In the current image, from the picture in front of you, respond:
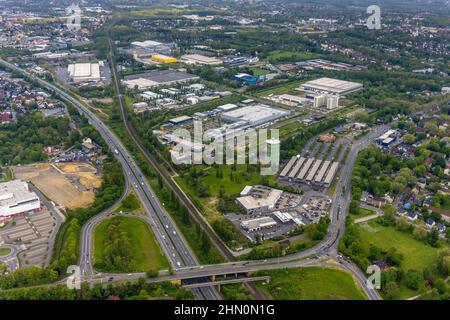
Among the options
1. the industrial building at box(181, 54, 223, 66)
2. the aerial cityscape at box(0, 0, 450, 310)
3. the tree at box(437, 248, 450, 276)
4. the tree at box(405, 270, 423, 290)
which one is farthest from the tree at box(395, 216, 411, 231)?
the industrial building at box(181, 54, 223, 66)

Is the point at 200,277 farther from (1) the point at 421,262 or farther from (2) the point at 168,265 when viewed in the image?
(1) the point at 421,262

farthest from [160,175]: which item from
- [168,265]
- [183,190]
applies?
[168,265]

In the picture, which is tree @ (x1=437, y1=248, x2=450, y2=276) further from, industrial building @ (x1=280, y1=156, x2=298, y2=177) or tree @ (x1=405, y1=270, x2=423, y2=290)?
industrial building @ (x1=280, y1=156, x2=298, y2=177)

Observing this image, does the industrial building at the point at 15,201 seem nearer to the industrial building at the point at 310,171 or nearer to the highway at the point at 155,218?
the highway at the point at 155,218

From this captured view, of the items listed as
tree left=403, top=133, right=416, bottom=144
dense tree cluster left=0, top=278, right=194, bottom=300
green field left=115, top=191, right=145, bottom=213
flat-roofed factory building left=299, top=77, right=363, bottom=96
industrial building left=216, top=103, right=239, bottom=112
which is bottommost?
dense tree cluster left=0, top=278, right=194, bottom=300

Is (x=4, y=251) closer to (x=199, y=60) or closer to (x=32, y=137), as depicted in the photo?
(x=32, y=137)

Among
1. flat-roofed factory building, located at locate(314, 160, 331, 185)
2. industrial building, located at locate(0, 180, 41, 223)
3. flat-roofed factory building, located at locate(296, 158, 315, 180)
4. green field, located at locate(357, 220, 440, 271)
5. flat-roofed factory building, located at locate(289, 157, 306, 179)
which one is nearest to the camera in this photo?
green field, located at locate(357, 220, 440, 271)

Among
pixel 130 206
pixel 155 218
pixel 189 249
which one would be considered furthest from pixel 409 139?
pixel 130 206
